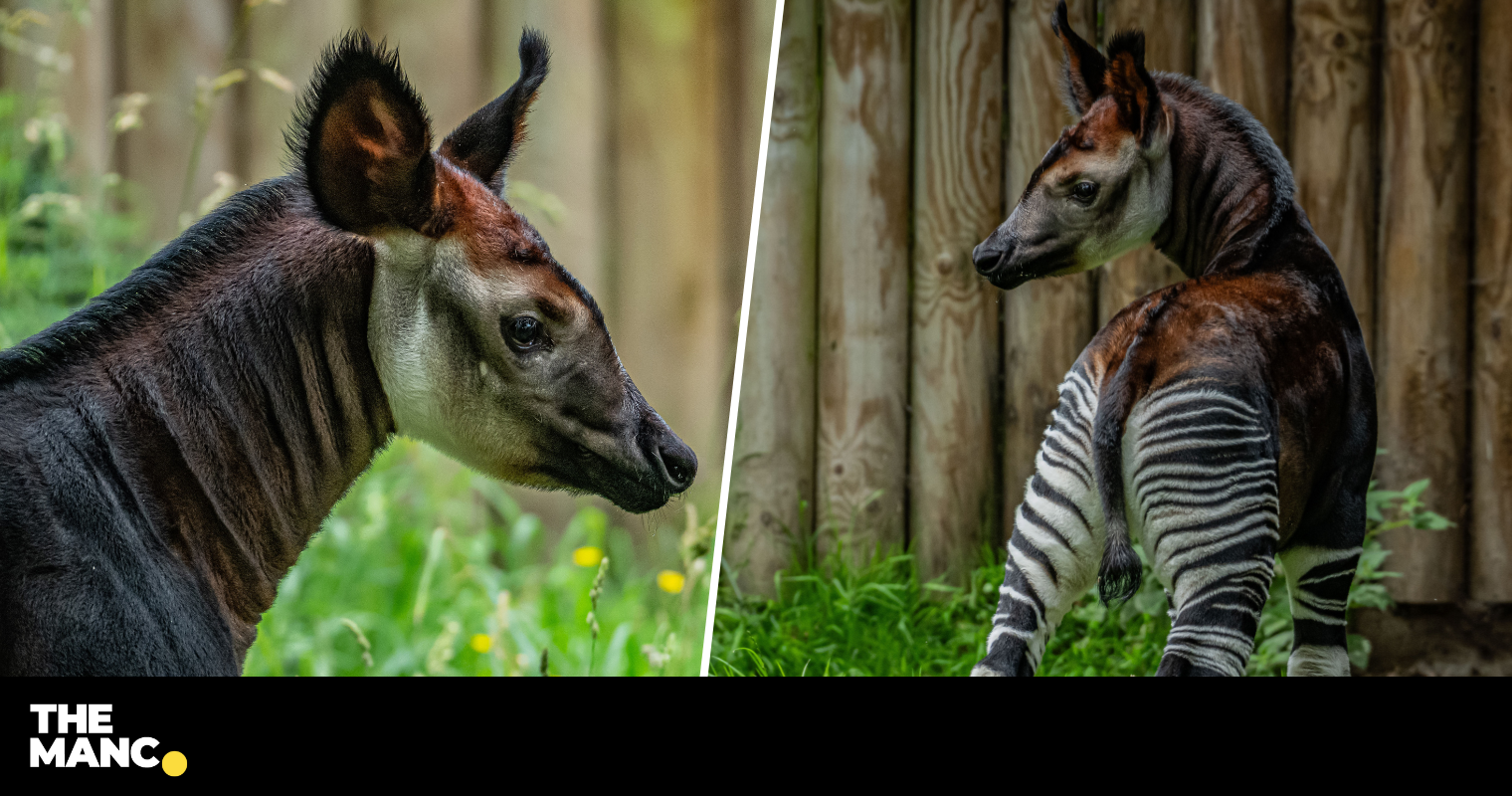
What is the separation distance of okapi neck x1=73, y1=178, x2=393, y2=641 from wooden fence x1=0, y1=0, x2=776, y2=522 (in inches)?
29.5

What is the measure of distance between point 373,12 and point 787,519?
1.90 meters

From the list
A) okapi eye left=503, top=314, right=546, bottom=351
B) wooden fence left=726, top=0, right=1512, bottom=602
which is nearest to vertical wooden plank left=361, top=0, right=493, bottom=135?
okapi eye left=503, top=314, right=546, bottom=351

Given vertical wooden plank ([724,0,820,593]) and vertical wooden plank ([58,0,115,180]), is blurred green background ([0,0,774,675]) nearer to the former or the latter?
vertical wooden plank ([58,0,115,180])

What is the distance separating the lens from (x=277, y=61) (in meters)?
2.52

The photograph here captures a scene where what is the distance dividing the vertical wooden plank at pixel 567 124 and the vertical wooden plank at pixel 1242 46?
4.86ft

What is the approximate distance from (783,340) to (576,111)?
1.04 metres

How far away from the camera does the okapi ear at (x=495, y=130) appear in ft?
6.34

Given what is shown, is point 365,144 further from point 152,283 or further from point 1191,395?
point 1191,395

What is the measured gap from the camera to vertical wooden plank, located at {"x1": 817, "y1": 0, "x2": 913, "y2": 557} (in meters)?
3.14

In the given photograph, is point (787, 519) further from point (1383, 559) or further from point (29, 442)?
point (29, 442)

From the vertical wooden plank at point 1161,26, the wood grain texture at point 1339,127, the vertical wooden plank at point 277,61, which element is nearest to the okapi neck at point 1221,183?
the vertical wooden plank at point 1161,26
